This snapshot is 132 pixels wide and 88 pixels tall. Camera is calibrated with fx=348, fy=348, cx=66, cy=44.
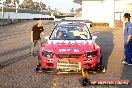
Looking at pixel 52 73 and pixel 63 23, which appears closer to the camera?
pixel 52 73

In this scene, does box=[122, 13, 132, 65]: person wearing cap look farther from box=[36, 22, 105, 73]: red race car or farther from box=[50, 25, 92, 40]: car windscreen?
box=[36, 22, 105, 73]: red race car

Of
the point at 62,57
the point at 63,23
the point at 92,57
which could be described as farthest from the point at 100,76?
the point at 63,23

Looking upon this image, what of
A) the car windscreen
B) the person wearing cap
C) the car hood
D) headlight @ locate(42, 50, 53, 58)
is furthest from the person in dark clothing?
the person wearing cap

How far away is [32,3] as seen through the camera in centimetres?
17975

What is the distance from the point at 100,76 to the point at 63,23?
3375 mm

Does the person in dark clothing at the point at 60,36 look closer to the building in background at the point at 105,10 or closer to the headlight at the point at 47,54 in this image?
the headlight at the point at 47,54

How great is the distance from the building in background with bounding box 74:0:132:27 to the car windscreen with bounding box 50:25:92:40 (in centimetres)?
2729

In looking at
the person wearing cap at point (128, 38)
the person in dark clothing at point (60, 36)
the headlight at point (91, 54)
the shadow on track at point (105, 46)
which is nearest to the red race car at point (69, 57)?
the headlight at point (91, 54)

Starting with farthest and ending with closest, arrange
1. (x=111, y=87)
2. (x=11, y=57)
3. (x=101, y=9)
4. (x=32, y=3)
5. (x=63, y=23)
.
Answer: (x=32, y=3) < (x=101, y=9) < (x=11, y=57) < (x=63, y=23) < (x=111, y=87)

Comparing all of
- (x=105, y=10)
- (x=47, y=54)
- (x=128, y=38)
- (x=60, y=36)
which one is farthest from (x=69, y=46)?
(x=105, y=10)

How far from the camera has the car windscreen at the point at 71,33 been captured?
11.6 meters

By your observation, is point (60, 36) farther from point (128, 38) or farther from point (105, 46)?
point (105, 46)

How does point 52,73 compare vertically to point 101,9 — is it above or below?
below

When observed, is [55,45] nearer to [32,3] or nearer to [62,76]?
[62,76]
